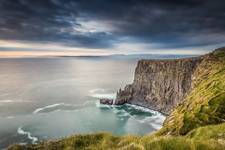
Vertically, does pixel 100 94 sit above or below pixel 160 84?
below

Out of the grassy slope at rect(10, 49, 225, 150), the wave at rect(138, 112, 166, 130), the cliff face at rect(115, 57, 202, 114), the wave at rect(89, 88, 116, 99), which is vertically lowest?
the wave at rect(138, 112, 166, 130)

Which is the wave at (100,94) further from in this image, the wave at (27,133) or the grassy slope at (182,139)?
the grassy slope at (182,139)

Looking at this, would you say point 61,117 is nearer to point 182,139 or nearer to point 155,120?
point 155,120

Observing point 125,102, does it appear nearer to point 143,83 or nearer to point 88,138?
point 143,83

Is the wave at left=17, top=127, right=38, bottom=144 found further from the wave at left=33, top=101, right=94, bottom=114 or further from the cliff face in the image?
the cliff face

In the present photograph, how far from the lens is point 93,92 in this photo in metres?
140

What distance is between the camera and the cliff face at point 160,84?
10644 centimetres

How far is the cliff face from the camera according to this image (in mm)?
106438

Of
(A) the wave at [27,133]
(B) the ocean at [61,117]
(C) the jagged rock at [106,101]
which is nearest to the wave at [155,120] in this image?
(B) the ocean at [61,117]

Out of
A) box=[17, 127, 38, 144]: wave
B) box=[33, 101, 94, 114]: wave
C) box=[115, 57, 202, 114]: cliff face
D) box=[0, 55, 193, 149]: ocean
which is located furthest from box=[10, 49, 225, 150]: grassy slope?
box=[33, 101, 94, 114]: wave

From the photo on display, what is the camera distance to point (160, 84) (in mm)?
118438

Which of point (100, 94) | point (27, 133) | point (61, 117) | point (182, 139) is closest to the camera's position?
point (182, 139)

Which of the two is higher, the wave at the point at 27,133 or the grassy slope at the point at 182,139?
the grassy slope at the point at 182,139

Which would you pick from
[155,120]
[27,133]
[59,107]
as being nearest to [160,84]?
[155,120]
